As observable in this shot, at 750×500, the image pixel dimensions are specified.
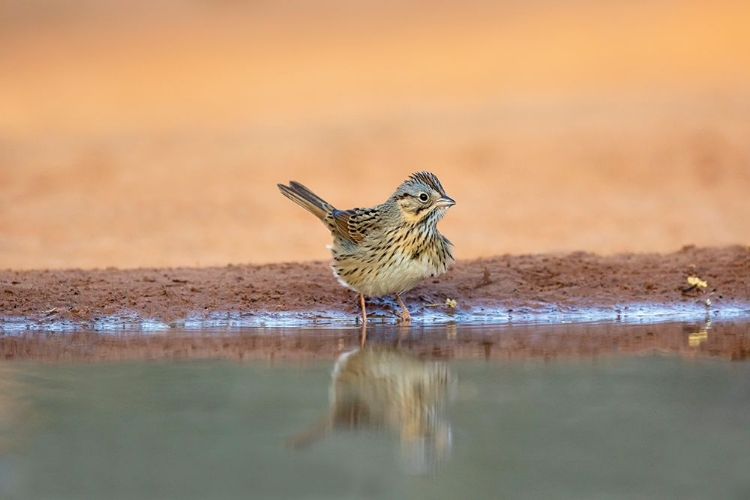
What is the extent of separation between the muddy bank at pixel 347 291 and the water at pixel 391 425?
1662mm

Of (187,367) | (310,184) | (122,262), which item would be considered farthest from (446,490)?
(310,184)

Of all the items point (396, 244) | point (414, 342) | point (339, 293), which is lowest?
point (414, 342)

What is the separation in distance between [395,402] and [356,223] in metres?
3.65

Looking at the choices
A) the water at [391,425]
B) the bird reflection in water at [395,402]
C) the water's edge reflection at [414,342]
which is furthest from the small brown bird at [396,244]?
the bird reflection in water at [395,402]

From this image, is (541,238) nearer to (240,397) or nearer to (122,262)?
(122,262)

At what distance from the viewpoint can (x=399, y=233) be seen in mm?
9305

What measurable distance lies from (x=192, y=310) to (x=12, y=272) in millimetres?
2279

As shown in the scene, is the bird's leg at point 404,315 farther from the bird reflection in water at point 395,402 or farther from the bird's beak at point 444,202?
the bird reflection in water at point 395,402

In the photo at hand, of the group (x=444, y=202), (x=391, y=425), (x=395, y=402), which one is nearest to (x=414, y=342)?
(x=444, y=202)

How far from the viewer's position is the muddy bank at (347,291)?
9203mm

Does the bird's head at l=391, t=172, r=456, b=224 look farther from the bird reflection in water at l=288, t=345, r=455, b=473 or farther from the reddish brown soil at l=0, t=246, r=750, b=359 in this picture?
the bird reflection in water at l=288, t=345, r=455, b=473

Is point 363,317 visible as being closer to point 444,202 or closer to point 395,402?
point 444,202

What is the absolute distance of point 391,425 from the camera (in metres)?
5.68

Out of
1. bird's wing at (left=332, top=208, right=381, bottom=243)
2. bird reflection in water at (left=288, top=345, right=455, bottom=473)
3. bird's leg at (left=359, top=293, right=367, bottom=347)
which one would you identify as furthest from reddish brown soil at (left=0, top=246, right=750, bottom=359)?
bird reflection in water at (left=288, top=345, right=455, bottom=473)
